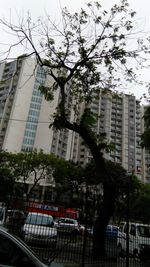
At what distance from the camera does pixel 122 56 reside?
13977 mm

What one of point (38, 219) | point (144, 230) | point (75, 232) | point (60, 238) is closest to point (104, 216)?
point (144, 230)

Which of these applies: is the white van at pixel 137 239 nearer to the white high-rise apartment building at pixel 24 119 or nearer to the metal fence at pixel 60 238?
the metal fence at pixel 60 238

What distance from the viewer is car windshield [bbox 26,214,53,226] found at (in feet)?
29.9

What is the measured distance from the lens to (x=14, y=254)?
15.1 feet

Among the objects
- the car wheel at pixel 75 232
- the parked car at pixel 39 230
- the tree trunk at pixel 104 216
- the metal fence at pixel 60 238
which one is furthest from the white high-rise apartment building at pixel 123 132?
the car wheel at pixel 75 232

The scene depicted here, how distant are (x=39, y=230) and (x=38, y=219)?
1.40 ft

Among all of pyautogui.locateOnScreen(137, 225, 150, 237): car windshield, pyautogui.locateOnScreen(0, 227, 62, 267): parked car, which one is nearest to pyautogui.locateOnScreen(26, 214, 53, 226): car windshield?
pyautogui.locateOnScreen(0, 227, 62, 267): parked car

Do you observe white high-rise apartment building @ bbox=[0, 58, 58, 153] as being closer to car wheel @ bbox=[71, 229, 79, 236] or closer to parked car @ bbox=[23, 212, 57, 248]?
parked car @ bbox=[23, 212, 57, 248]

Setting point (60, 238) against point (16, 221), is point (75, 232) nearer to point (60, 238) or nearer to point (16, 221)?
point (60, 238)

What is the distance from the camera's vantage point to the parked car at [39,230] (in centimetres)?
923

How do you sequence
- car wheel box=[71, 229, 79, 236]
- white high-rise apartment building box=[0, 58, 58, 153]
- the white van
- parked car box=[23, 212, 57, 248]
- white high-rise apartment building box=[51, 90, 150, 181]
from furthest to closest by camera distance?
white high-rise apartment building box=[51, 90, 150, 181], white high-rise apartment building box=[0, 58, 58, 153], the white van, parked car box=[23, 212, 57, 248], car wheel box=[71, 229, 79, 236]

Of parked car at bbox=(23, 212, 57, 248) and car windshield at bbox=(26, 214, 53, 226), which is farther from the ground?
car windshield at bbox=(26, 214, 53, 226)

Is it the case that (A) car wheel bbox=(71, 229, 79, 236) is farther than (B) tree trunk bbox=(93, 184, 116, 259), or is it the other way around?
(B) tree trunk bbox=(93, 184, 116, 259)

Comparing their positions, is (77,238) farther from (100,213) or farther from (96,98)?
(96,98)
